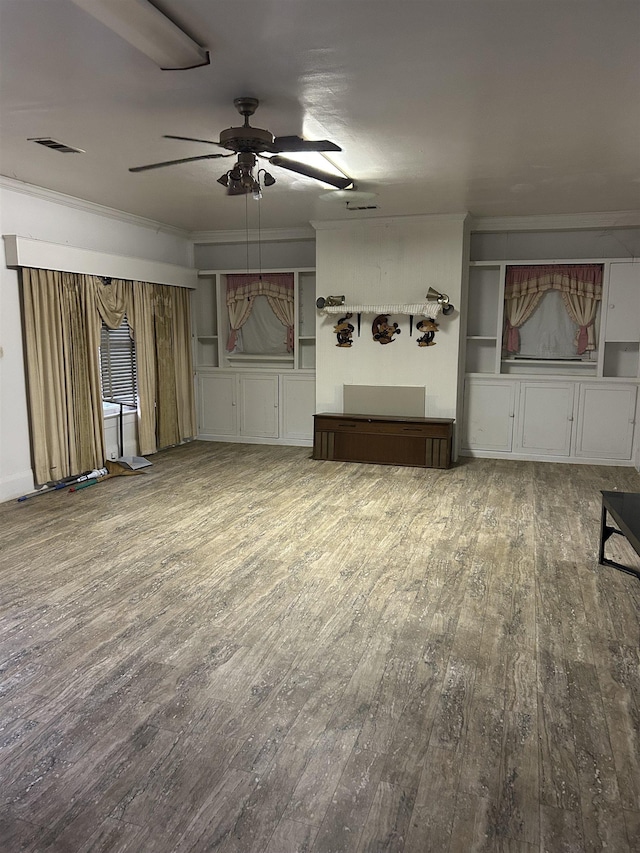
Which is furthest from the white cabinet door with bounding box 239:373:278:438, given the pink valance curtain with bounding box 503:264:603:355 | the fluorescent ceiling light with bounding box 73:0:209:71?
the fluorescent ceiling light with bounding box 73:0:209:71

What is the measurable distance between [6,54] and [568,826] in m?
3.71

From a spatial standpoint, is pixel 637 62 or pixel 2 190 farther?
pixel 2 190

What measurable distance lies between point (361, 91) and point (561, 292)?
4.48 meters

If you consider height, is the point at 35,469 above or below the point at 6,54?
below

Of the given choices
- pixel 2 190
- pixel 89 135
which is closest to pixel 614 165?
pixel 89 135

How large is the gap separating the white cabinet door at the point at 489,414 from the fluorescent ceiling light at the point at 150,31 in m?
5.15

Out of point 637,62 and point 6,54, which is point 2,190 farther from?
point 637,62

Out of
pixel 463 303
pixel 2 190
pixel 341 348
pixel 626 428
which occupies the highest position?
pixel 2 190

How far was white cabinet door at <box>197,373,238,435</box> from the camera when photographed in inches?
316

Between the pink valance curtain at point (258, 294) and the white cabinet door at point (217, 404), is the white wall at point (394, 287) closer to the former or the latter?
the pink valance curtain at point (258, 294)

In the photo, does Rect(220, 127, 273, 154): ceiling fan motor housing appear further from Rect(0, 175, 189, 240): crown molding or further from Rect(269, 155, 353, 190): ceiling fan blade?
Rect(0, 175, 189, 240): crown molding

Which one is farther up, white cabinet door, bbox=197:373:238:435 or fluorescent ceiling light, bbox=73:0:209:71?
fluorescent ceiling light, bbox=73:0:209:71

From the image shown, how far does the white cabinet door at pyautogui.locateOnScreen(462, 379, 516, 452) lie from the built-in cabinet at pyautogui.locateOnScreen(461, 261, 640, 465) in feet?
0.04

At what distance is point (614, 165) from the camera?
4414 millimetres
